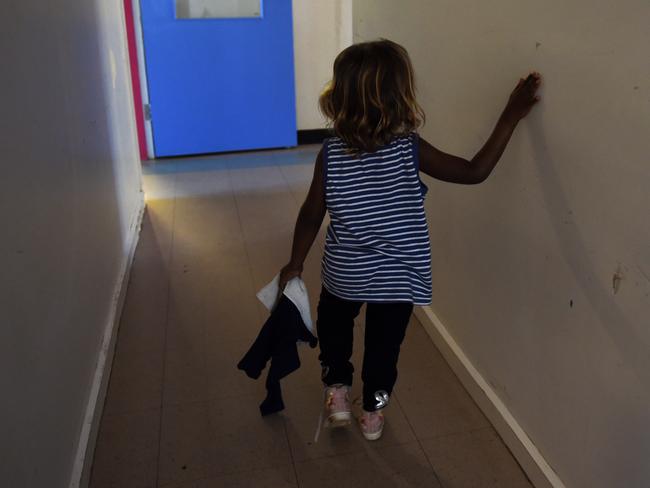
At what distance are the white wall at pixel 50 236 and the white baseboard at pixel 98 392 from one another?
0.02 m

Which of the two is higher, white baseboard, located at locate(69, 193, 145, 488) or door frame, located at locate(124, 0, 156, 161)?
door frame, located at locate(124, 0, 156, 161)

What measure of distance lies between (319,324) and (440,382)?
44 centimetres

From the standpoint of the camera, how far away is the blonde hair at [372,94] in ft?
4.06

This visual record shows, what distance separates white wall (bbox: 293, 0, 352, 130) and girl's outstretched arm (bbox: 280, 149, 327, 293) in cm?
348

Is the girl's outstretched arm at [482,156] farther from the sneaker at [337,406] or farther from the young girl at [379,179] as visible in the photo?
the sneaker at [337,406]

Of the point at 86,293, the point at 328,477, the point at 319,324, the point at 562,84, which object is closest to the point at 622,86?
the point at 562,84

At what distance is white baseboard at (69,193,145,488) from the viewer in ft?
4.65

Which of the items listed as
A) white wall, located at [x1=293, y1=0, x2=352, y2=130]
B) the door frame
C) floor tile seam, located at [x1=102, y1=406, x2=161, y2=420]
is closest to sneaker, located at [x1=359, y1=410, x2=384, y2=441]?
floor tile seam, located at [x1=102, y1=406, x2=161, y2=420]

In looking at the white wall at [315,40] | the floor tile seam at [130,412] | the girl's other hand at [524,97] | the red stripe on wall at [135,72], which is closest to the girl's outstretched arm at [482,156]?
the girl's other hand at [524,97]

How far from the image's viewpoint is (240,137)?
4629 mm

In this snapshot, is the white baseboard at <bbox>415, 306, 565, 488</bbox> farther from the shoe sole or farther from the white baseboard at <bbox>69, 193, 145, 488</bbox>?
the white baseboard at <bbox>69, 193, 145, 488</bbox>

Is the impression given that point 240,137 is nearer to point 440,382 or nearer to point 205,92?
point 205,92

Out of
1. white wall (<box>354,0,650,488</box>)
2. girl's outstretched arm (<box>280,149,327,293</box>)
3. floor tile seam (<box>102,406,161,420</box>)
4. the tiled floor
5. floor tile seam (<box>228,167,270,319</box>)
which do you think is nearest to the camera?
white wall (<box>354,0,650,488</box>)

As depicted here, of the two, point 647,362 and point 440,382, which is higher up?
point 647,362
